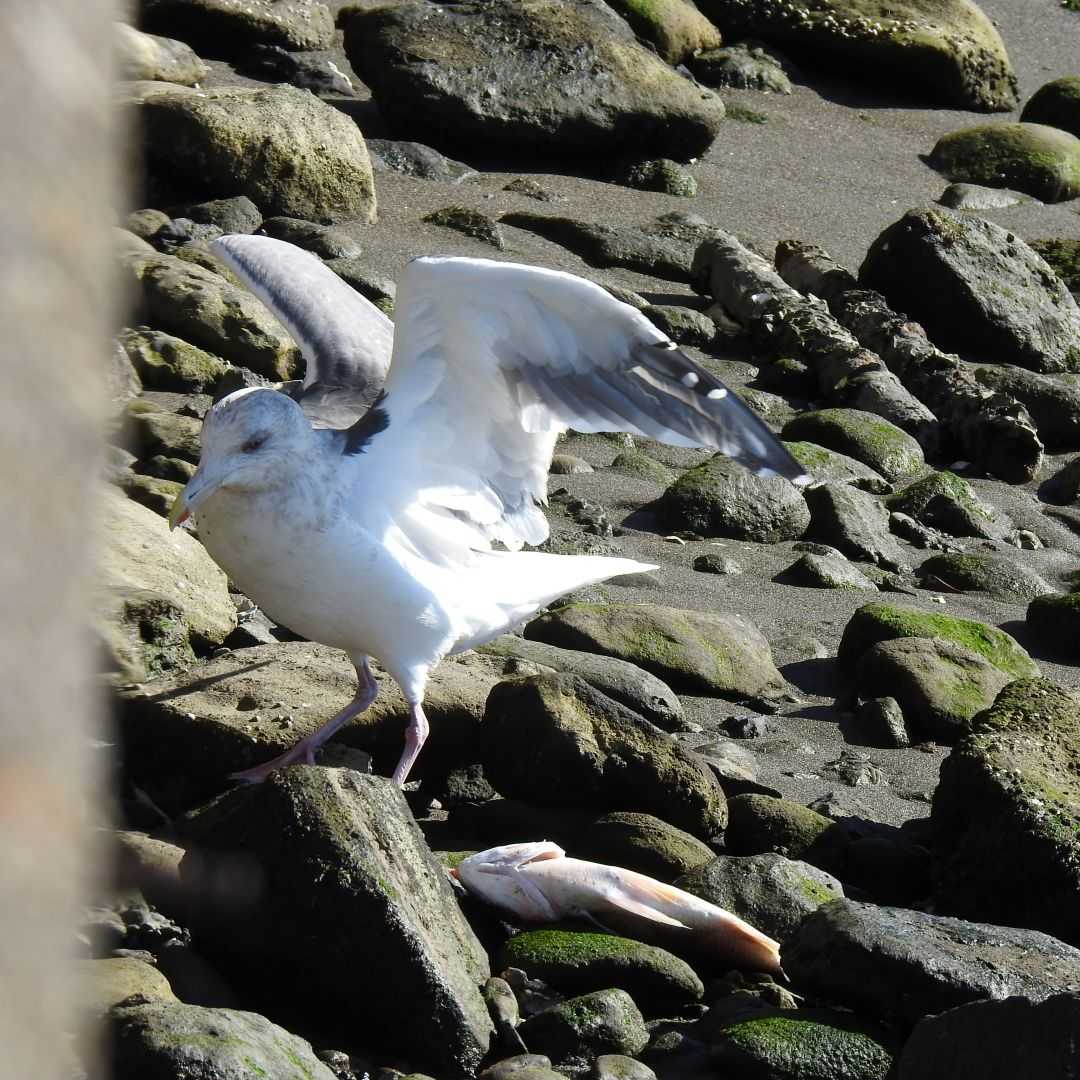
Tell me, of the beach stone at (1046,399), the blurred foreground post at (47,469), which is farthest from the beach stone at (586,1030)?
the beach stone at (1046,399)

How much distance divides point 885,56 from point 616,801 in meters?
10.2

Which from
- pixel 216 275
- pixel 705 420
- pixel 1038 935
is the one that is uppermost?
pixel 705 420

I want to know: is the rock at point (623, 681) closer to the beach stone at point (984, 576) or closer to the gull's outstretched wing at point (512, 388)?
the gull's outstretched wing at point (512, 388)

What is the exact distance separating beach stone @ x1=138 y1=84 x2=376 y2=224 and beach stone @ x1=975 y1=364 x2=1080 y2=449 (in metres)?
3.69

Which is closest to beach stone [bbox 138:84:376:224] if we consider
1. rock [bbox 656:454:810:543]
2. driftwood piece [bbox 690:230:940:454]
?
driftwood piece [bbox 690:230:940:454]

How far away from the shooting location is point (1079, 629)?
21.3ft

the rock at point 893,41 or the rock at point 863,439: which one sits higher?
the rock at point 893,41

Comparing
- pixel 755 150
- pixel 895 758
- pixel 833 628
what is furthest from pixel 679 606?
pixel 755 150

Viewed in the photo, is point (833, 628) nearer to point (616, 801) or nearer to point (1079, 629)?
point (1079, 629)

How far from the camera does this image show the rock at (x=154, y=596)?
16.2 ft

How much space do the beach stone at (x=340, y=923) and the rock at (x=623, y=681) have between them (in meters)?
1.69

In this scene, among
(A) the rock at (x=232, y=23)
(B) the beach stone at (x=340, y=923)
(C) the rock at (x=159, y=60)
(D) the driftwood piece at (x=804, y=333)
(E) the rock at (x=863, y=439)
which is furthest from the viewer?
(A) the rock at (x=232, y=23)

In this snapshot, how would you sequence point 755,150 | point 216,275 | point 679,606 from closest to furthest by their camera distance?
point 679,606, point 216,275, point 755,150

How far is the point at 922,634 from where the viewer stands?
5910 mm
